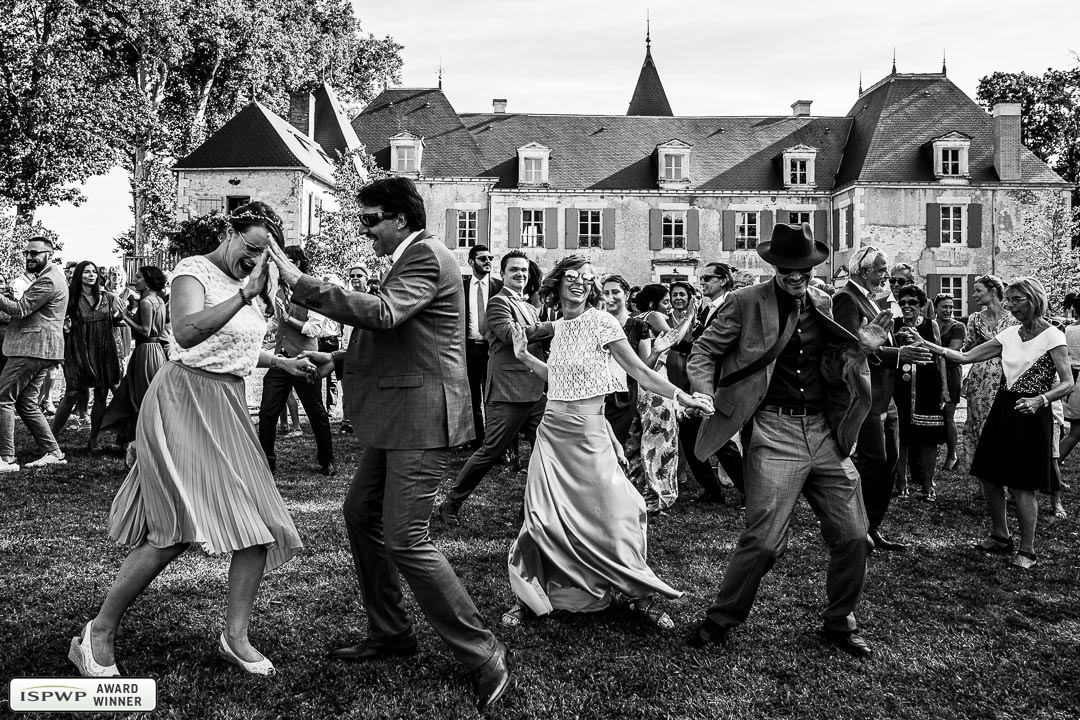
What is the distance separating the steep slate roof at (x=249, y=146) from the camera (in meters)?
33.9

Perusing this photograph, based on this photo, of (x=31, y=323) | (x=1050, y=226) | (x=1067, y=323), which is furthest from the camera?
(x=1050, y=226)

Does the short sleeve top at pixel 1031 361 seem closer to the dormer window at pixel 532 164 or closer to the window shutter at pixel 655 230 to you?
the window shutter at pixel 655 230

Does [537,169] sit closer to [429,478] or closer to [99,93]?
[99,93]

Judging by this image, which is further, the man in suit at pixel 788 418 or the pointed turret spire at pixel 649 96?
the pointed turret spire at pixel 649 96

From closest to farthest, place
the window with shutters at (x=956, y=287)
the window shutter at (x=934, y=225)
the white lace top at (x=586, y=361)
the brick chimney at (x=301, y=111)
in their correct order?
the white lace top at (x=586, y=361) < the window with shutters at (x=956, y=287) < the window shutter at (x=934, y=225) < the brick chimney at (x=301, y=111)

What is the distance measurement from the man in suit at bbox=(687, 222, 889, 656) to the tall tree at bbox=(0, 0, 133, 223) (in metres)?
30.4

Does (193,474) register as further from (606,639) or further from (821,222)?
(821,222)

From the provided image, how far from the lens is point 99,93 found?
31.5 m

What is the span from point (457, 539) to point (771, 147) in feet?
122

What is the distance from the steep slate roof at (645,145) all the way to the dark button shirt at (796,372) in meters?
34.8

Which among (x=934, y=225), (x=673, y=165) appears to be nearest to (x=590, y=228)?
(x=673, y=165)

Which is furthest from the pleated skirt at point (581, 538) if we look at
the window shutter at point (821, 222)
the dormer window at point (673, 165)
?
the window shutter at point (821, 222)

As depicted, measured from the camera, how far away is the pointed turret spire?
48844 millimetres

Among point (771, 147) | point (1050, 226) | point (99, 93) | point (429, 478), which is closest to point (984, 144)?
point (1050, 226)
